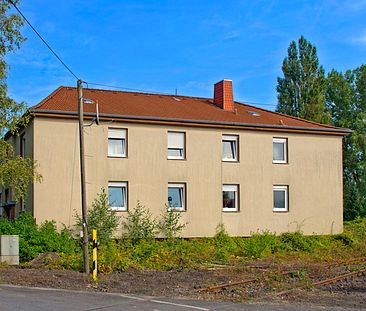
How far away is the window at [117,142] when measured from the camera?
95.9 feet

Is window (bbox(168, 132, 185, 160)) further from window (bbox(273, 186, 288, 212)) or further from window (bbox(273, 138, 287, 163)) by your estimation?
window (bbox(273, 186, 288, 212))

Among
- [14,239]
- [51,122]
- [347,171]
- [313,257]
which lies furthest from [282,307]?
[347,171]

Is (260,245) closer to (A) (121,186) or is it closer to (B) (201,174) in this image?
(B) (201,174)

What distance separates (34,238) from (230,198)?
10.9m

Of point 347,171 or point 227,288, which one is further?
point 347,171

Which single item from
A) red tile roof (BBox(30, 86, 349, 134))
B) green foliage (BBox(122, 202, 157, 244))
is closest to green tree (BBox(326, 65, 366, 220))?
red tile roof (BBox(30, 86, 349, 134))

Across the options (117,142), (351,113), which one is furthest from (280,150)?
(351,113)

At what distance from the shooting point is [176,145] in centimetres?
3045

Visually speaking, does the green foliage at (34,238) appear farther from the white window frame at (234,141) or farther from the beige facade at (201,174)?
the white window frame at (234,141)

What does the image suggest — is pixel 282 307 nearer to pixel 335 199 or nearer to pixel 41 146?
pixel 41 146

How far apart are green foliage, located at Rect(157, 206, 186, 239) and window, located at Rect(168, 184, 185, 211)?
2.25 ft

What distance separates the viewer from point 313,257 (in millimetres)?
28578

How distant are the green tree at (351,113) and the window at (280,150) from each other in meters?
21.6

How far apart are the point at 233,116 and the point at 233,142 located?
1.71 m
